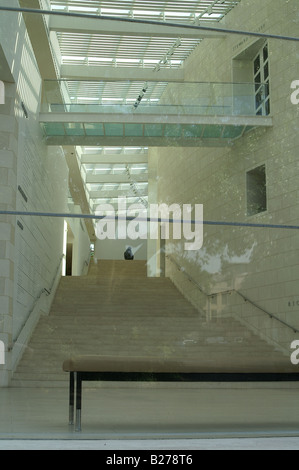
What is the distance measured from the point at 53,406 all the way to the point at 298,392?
189 centimetres

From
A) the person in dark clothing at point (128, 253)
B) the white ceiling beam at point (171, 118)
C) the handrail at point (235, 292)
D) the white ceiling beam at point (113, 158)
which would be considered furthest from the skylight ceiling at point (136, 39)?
the handrail at point (235, 292)

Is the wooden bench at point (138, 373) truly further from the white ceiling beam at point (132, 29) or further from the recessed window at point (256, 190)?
the white ceiling beam at point (132, 29)

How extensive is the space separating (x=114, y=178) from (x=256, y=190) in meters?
1.34

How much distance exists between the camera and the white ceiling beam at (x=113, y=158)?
201 inches

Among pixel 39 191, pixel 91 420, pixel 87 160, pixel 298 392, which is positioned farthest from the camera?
pixel 87 160

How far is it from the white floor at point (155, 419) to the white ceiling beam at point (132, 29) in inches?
125

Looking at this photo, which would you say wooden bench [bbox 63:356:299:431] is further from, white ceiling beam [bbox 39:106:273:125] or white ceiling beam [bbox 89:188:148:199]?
white ceiling beam [bbox 39:106:273:125]

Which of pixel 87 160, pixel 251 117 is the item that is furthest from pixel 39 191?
pixel 251 117

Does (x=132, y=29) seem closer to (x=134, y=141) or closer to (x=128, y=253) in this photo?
(x=134, y=141)

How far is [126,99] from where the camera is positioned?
529 centimetres

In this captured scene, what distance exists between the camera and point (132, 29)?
5.15 m

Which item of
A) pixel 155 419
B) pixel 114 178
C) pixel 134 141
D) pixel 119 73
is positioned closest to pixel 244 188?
pixel 134 141

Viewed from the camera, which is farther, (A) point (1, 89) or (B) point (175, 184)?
(B) point (175, 184)
